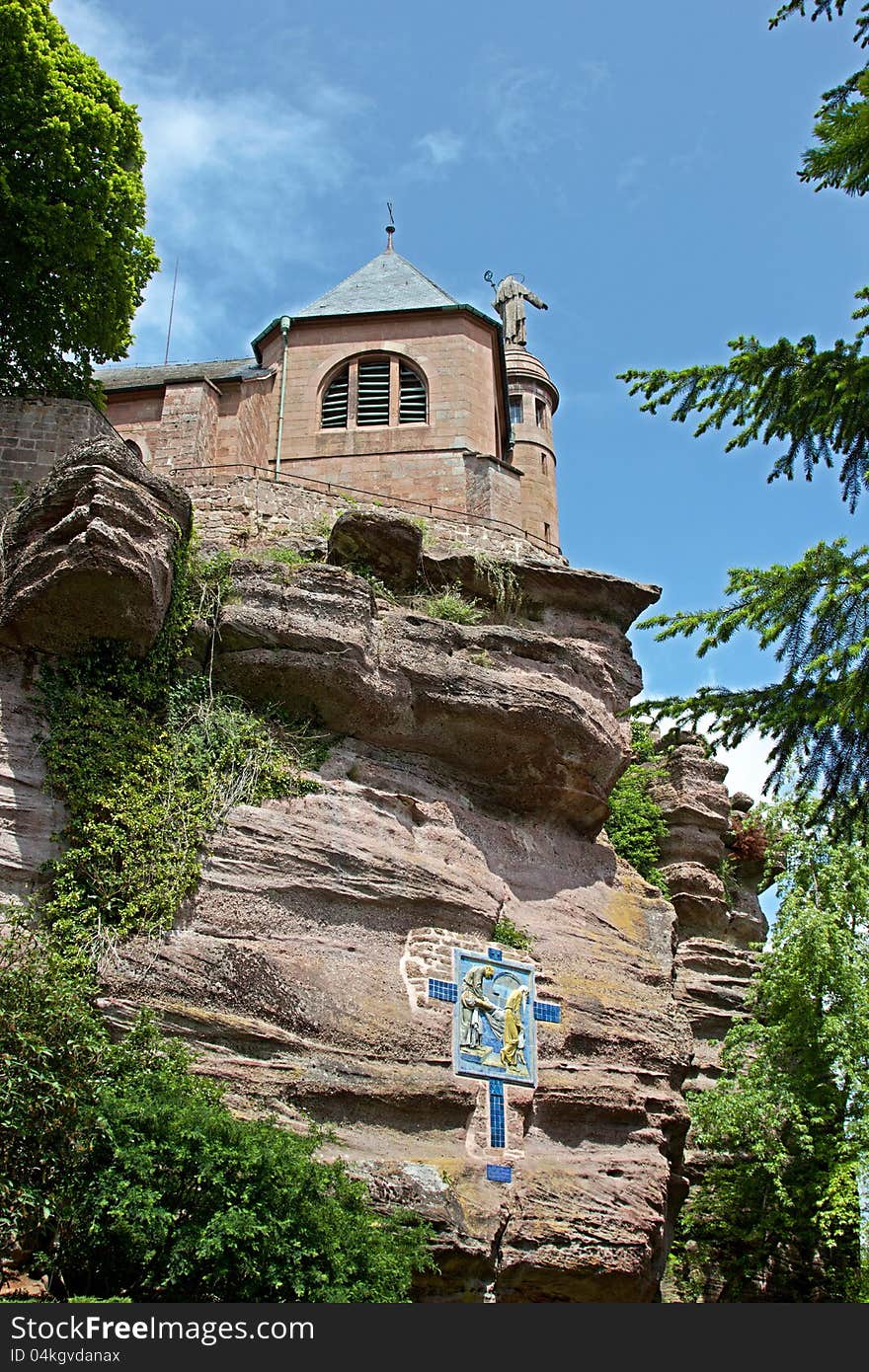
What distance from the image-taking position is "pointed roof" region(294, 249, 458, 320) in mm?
24578

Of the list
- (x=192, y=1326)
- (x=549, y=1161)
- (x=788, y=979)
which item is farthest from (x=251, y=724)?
(x=788, y=979)

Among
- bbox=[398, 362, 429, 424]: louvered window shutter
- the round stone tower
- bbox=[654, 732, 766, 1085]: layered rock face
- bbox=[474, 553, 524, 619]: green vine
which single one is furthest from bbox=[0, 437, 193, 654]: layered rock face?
the round stone tower

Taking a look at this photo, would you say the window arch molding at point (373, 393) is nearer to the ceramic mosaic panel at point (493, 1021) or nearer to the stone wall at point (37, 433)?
the stone wall at point (37, 433)

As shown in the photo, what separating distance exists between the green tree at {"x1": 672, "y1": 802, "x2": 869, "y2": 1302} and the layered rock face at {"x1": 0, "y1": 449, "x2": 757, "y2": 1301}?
2.05 m

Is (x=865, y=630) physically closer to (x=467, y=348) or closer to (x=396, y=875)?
(x=396, y=875)

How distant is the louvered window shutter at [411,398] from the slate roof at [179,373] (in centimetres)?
238

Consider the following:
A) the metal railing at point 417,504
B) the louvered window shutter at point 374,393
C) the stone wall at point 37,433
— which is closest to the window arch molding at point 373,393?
the louvered window shutter at point 374,393

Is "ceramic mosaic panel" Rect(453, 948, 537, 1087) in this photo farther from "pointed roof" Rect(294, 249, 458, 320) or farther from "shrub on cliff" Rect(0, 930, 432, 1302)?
"pointed roof" Rect(294, 249, 458, 320)

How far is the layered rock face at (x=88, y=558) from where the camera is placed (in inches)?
484

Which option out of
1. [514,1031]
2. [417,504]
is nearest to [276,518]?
[417,504]

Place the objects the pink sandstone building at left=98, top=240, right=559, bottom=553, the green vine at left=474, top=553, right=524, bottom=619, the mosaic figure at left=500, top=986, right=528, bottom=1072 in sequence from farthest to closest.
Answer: the pink sandstone building at left=98, top=240, right=559, bottom=553
the green vine at left=474, top=553, right=524, bottom=619
the mosaic figure at left=500, top=986, right=528, bottom=1072

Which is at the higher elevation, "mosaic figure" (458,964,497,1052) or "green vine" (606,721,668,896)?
"green vine" (606,721,668,896)

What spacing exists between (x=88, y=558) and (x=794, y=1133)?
35.1ft

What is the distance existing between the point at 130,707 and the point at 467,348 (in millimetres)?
12825
